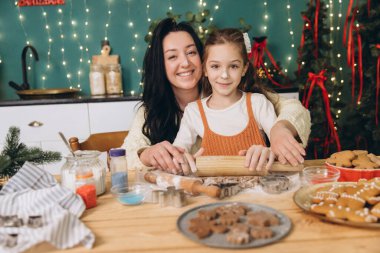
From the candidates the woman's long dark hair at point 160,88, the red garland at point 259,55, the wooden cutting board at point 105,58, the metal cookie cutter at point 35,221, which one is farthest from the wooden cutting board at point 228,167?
the wooden cutting board at point 105,58

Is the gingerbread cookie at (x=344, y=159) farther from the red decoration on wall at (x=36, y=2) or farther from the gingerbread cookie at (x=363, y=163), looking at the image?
the red decoration on wall at (x=36, y=2)

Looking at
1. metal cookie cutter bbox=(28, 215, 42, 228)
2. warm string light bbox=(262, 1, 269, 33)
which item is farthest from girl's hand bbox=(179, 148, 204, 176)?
warm string light bbox=(262, 1, 269, 33)

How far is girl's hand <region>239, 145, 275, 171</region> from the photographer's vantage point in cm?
122

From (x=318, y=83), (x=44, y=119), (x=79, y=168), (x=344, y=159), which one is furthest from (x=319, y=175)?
(x=44, y=119)

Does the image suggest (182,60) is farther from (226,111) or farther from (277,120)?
(277,120)

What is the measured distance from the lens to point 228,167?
1.25 metres

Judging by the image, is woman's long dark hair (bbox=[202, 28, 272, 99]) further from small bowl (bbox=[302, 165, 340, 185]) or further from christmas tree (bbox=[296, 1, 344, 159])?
christmas tree (bbox=[296, 1, 344, 159])

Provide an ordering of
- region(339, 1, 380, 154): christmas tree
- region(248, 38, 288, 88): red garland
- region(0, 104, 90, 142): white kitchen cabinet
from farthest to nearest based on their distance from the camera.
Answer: region(248, 38, 288, 88): red garland
region(0, 104, 90, 142): white kitchen cabinet
region(339, 1, 380, 154): christmas tree

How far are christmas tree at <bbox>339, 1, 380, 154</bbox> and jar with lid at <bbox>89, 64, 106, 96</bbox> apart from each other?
2.15 m

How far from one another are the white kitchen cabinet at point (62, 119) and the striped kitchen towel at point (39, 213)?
6.40 ft

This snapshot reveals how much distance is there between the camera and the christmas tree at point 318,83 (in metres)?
3.03

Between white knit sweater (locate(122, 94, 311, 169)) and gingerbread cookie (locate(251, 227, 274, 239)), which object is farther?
white knit sweater (locate(122, 94, 311, 169))

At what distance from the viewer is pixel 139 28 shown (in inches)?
141

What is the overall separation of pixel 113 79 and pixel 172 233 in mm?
2718
